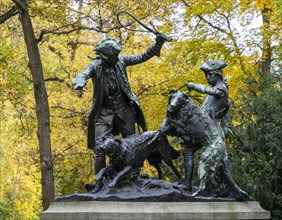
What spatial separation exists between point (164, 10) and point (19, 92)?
189 inches

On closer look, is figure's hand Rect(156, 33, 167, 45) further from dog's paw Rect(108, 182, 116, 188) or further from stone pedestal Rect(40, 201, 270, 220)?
stone pedestal Rect(40, 201, 270, 220)

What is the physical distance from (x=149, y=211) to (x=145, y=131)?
1.81 metres

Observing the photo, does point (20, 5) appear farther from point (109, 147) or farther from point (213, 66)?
point (109, 147)

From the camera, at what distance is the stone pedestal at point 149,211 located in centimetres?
764

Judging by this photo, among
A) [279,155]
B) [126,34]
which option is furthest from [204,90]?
[126,34]

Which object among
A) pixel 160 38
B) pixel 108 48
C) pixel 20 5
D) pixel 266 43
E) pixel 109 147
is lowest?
pixel 109 147

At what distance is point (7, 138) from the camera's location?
75.8ft

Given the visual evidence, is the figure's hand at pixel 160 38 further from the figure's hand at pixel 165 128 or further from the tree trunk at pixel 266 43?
the tree trunk at pixel 266 43

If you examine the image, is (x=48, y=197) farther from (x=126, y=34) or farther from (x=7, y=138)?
(x=7, y=138)

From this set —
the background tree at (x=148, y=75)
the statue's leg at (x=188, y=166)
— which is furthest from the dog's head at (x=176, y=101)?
the background tree at (x=148, y=75)

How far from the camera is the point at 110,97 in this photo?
360 inches

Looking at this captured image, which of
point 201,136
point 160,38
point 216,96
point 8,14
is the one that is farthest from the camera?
point 8,14

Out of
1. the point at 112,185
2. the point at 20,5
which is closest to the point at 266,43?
the point at 20,5

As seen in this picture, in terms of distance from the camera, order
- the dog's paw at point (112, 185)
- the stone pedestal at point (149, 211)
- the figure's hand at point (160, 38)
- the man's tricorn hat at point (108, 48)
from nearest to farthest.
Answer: the stone pedestal at point (149, 211) → the dog's paw at point (112, 185) → the man's tricorn hat at point (108, 48) → the figure's hand at point (160, 38)
